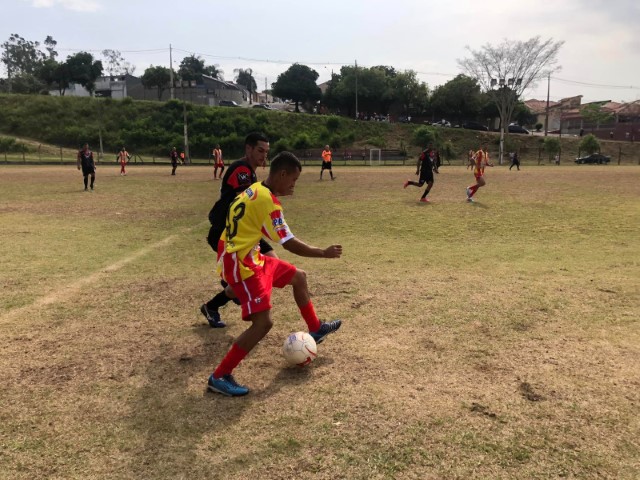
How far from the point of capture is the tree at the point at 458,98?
81000 millimetres

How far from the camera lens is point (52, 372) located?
169 inches

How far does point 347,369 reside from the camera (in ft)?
14.1

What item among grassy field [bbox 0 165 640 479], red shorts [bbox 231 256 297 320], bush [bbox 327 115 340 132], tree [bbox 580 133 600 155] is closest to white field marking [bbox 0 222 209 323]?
grassy field [bbox 0 165 640 479]

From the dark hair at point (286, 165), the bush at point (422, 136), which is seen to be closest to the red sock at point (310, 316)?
the dark hair at point (286, 165)

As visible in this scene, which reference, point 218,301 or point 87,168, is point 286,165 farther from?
point 87,168

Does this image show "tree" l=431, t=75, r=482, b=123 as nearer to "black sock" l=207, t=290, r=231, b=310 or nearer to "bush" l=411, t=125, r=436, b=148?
"bush" l=411, t=125, r=436, b=148

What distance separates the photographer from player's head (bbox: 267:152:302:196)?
13.2ft

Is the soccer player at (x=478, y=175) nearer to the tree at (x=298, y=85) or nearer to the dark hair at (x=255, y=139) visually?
the dark hair at (x=255, y=139)

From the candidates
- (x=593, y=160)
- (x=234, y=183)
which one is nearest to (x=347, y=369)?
(x=234, y=183)

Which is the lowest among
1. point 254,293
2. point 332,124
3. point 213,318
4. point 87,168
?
point 213,318

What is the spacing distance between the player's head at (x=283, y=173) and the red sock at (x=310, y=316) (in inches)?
48.7

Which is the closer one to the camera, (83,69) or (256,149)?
(256,149)

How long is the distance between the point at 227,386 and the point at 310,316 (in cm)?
115

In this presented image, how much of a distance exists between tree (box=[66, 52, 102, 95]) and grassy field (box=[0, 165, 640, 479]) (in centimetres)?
9068
